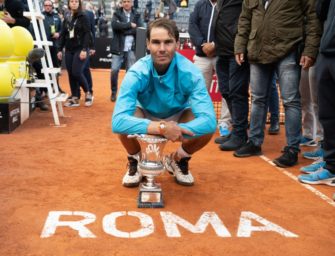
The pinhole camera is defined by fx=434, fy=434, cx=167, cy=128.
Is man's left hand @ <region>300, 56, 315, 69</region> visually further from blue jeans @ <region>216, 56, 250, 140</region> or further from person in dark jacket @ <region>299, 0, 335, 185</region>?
blue jeans @ <region>216, 56, 250, 140</region>

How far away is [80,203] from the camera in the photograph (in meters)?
3.38

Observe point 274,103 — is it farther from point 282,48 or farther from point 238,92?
point 282,48

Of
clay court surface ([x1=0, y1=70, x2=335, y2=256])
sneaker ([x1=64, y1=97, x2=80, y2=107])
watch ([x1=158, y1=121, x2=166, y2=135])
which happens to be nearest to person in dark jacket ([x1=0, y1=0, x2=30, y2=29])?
sneaker ([x1=64, y1=97, x2=80, y2=107])

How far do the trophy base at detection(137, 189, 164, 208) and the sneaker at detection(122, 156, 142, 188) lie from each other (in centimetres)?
42

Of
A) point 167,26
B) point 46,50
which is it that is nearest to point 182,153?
point 167,26

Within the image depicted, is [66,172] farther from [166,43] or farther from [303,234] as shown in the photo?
[303,234]

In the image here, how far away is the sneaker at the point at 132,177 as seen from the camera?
3812mm

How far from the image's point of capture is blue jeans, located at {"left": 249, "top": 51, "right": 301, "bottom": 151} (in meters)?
4.34

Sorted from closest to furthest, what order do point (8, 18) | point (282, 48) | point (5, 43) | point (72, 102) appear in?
point (282, 48) → point (5, 43) → point (8, 18) → point (72, 102)

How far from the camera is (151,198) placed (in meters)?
3.39

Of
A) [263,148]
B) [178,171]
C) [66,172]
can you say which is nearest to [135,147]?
[178,171]

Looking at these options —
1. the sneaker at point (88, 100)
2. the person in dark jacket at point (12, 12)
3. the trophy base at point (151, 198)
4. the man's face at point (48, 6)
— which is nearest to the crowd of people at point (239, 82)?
the trophy base at point (151, 198)

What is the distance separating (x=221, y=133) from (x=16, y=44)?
3298 mm

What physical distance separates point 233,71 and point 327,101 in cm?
143
